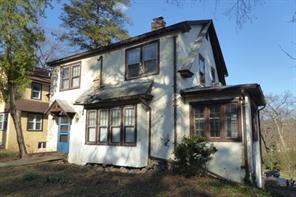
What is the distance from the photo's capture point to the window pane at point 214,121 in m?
12.3

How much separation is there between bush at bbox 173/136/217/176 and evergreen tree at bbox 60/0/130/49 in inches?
792

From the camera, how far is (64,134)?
61.3 ft

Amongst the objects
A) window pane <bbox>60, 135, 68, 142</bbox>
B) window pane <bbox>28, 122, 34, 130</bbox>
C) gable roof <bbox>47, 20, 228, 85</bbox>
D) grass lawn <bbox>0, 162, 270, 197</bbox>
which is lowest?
grass lawn <bbox>0, 162, 270, 197</bbox>

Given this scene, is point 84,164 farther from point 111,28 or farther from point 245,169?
point 111,28

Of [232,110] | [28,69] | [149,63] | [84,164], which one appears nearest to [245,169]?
[232,110]

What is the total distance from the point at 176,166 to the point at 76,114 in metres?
7.85

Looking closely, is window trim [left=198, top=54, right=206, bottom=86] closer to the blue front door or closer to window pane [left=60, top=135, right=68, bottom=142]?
the blue front door

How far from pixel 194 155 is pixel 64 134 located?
10.2m

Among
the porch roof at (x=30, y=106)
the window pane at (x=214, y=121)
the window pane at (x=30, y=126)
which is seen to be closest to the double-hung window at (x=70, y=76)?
the porch roof at (x=30, y=106)

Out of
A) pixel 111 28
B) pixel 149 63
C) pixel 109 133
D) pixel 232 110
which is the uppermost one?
pixel 111 28

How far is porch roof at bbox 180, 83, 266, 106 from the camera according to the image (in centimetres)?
1145

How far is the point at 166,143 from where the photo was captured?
13312 mm

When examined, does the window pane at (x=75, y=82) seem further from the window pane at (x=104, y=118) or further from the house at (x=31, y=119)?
the house at (x=31, y=119)

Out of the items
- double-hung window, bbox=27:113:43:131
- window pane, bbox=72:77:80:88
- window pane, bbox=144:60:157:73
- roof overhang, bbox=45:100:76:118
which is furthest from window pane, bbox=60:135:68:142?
window pane, bbox=144:60:157:73
